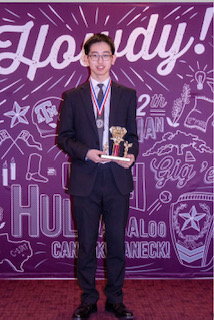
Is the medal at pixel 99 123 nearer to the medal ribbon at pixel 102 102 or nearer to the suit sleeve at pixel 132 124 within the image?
the medal ribbon at pixel 102 102

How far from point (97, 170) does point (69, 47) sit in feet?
4.56

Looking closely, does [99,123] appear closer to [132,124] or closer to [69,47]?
[132,124]

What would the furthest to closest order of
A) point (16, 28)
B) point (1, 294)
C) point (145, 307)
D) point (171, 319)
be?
point (16, 28), point (1, 294), point (145, 307), point (171, 319)

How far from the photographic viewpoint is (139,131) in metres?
4.00

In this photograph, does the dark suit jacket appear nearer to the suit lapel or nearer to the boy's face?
the suit lapel

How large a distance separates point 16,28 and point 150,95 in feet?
4.02

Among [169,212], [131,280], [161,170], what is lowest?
[131,280]

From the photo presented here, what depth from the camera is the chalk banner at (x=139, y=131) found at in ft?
12.9

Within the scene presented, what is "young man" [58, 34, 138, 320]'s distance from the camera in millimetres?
3010

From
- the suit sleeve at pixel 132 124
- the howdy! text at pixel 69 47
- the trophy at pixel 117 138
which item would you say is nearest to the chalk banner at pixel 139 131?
the howdy! text at pixel 69 47

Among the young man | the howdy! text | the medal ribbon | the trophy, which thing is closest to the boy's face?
the young man

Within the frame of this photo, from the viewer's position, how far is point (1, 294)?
11.8 ft

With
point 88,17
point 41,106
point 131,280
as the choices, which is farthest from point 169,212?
point 88,17

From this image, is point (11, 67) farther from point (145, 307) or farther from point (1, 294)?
point (145, 307)
